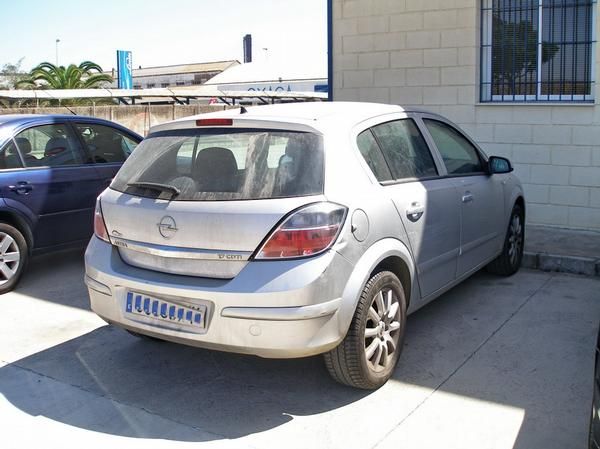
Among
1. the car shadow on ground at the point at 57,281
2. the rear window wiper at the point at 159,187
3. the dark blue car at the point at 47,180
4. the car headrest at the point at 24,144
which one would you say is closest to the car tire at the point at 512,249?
the rear window wiper at the point at 159,187

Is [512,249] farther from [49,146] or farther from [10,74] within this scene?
[10,74]

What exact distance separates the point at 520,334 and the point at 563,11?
4424 millimetres

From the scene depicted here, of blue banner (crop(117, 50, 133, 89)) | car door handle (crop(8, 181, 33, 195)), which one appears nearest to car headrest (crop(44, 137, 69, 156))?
car door handle (crop(8, 181, 33, 195))

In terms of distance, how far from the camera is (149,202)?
389 cm

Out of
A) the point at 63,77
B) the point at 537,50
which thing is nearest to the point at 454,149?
the point at 537,50

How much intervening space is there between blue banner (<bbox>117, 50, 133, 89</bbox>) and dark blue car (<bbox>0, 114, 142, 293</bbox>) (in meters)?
36.6

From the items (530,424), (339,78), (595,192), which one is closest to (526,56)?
(595,192)

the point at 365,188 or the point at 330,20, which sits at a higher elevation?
the point at 330,20

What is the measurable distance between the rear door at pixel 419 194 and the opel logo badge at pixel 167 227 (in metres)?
1.20

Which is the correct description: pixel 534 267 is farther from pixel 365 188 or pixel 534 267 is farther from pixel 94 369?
pixel 94 369

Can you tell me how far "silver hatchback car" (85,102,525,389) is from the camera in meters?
3.49

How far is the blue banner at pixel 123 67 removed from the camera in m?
41.9

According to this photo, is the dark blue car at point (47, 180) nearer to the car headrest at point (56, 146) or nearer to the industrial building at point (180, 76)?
the car headrest at point (56, 146)

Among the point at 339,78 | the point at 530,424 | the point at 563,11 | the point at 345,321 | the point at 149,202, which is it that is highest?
the point at 563,11
